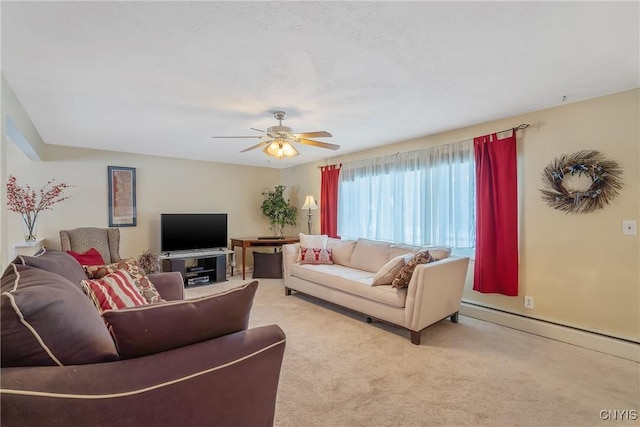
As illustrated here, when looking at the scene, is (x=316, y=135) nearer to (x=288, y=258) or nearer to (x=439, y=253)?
(x=439, y=253)

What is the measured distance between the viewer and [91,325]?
0.98 metres

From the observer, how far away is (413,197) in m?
4.21

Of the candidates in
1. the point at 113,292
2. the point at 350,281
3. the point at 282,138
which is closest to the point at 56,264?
the point at 113,292

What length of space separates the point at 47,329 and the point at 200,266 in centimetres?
477

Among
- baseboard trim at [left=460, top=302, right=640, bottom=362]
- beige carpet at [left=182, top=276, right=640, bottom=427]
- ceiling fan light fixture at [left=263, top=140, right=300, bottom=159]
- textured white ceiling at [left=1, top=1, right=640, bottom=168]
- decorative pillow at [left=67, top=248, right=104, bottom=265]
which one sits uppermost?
textured white ceiling at [left=1, top=1, right=640, bottom=168]

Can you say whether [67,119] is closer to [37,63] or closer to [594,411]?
[37,63]

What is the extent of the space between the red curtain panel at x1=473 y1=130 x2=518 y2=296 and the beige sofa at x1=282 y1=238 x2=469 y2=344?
1.11ft

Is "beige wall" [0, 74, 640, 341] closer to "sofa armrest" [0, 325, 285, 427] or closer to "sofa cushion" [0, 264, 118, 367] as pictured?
"sofa cushion" [0, 264, 118, 367]

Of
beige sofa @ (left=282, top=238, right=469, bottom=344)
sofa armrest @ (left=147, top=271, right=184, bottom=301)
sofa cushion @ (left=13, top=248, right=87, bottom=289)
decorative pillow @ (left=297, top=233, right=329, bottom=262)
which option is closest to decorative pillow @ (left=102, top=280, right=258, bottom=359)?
sofa cushion @ (left=13, top=248, right=87, bottom=289)

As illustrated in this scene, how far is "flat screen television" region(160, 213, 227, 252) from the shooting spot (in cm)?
502

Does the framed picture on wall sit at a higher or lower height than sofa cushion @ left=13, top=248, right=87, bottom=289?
higher

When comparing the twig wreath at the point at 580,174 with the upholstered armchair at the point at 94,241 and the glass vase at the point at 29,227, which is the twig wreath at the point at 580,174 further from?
the glass vase at the point at 29,227

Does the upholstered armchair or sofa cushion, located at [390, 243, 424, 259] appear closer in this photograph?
sofa cushion, located at [390, 243, 424, 259]

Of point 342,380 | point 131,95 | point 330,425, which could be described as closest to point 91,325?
point 330,425
